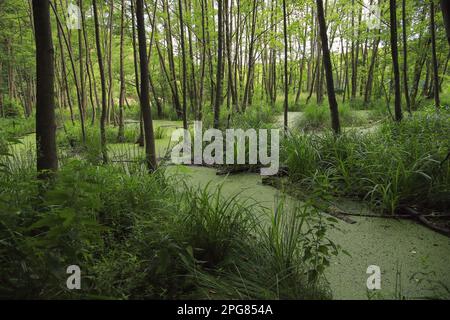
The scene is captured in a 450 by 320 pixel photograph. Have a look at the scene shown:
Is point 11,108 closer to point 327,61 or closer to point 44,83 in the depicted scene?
point 44,83

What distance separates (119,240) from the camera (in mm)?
1733

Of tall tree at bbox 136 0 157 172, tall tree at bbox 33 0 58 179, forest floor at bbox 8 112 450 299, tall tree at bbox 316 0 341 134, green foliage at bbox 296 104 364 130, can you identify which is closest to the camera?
forest floor at bbox 8 112 450 299

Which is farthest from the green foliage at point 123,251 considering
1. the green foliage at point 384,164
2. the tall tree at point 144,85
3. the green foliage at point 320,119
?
the green foliage at point 320,119

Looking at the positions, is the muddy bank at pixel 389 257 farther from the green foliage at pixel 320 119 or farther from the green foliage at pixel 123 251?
the green foliage at pixel 320 119

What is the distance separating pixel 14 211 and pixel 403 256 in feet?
6.20

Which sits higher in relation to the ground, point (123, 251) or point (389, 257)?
point (123, 251)

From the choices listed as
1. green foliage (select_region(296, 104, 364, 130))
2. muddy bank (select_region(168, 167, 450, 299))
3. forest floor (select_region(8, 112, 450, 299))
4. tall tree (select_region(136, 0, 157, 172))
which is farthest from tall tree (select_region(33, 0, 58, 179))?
green foliage (select_region(296, 104, 364, 130))

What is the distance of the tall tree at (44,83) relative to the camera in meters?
1.53

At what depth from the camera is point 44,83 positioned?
1558 millimetres

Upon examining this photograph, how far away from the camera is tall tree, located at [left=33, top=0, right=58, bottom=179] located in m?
1.53

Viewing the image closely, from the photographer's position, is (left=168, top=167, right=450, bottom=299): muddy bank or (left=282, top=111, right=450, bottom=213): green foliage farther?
(left=282, top=111, right=450, bottom=213): green foliage

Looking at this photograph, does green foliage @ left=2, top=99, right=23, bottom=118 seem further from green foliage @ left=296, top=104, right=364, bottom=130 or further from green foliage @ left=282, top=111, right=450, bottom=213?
green foliage @ left=282, top=111, right=450, bottom=213

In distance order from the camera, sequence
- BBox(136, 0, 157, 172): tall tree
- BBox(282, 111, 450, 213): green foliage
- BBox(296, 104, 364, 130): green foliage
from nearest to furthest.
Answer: BBox(282, 111, 450, 213): green foliage → BBox(136, 0, 157, 172): tall tree → BBox(296, 104, 364, 130): green foliage

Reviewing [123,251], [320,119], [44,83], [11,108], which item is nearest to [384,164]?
[123,251]
